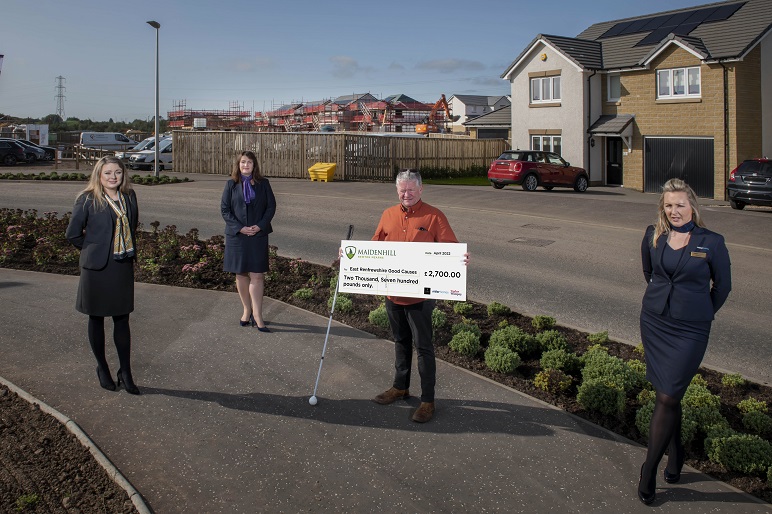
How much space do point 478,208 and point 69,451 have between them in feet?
58.2

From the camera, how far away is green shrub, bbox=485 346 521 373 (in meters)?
7.20

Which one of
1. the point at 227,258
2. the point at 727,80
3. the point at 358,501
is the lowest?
the point at 358,501

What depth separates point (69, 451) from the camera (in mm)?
5457

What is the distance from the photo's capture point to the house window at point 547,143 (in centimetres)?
3947

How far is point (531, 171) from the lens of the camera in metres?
32.3

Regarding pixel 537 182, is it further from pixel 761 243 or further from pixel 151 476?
pixel 151 476

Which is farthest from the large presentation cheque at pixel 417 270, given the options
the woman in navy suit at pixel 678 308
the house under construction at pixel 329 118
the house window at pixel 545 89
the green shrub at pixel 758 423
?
the house under construction at pixel 329 118

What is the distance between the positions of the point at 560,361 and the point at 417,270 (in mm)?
1800

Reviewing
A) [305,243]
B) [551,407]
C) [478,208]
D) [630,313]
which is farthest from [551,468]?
[478,208]

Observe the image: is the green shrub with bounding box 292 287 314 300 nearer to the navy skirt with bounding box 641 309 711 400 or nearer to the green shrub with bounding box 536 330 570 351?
the green shrub with bounding box 536 330 570 351

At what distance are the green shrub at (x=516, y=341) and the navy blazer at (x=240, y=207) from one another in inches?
105

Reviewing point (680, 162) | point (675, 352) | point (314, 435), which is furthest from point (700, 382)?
point (680, 162)

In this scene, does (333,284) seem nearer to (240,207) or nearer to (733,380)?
(240,207)

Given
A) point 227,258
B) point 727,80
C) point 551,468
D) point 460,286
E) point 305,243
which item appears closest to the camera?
point 551,468
